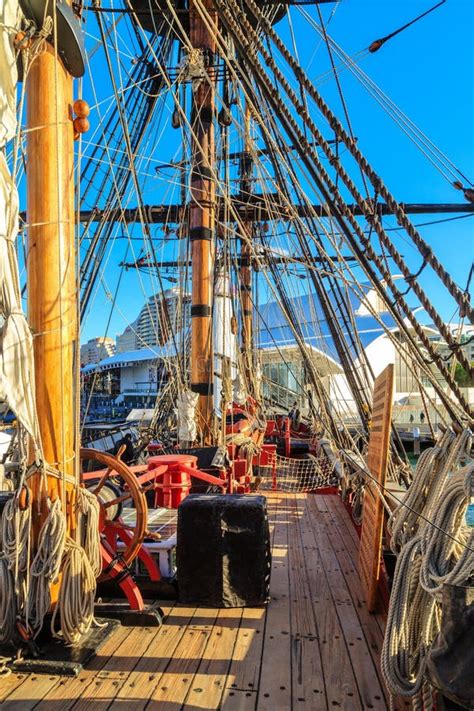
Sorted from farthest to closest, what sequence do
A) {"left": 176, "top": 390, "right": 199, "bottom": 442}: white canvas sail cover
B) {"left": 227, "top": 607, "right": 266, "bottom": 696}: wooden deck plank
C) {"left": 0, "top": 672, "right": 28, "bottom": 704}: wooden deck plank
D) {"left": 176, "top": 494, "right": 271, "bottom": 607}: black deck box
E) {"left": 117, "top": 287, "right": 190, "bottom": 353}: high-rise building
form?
1. {"left": 117, "top": 287, "right": 190, "bottom": 353}: high-rise building
2. {"left": 176, "top": 390, "right": 199, "bottom": 442}: white canvas sail cover
3. {"left": 176, "top": 494, "right": 271, "bottom": 607}: black deck box
4. {"left": 227, "top": 607, "right": 266, "bottom": 696}: wooden deck plank
5. {"left": 0, "top": 672, "right": 28, "bottom": 704}: wooden deck plank

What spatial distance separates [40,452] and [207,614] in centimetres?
155

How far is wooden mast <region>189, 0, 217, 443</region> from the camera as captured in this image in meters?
8.16

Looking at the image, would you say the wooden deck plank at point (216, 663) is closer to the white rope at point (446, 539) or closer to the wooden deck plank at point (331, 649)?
the wooden deck plank at point (331, 649)

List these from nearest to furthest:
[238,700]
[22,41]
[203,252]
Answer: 1. [238,700]
2. [22,41]
3. [203,252]

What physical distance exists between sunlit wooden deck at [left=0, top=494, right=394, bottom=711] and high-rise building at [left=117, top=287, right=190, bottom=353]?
5.48 metres

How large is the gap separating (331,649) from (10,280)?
255cm

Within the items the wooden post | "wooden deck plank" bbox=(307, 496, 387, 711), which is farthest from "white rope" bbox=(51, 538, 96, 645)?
the wooden post

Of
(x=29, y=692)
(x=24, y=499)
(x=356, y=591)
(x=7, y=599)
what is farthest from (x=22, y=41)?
(x=356, y=591)

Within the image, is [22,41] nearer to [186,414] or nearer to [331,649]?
[331,649]

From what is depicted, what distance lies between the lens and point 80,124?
118 inches

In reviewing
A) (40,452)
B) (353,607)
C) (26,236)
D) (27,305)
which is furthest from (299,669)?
(26,236)

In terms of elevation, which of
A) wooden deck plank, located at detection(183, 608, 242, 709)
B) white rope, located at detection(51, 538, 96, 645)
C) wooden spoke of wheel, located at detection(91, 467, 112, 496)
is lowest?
wooden deck plank, located at detection(183, 608, 242, 709)

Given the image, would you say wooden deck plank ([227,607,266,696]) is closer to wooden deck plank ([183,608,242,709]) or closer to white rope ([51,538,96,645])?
wooden deck plank ([183,608,242,709])

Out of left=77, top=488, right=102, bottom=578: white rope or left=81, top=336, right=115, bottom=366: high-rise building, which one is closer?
left=77, top=488, right=102, bottom=578: white rope
